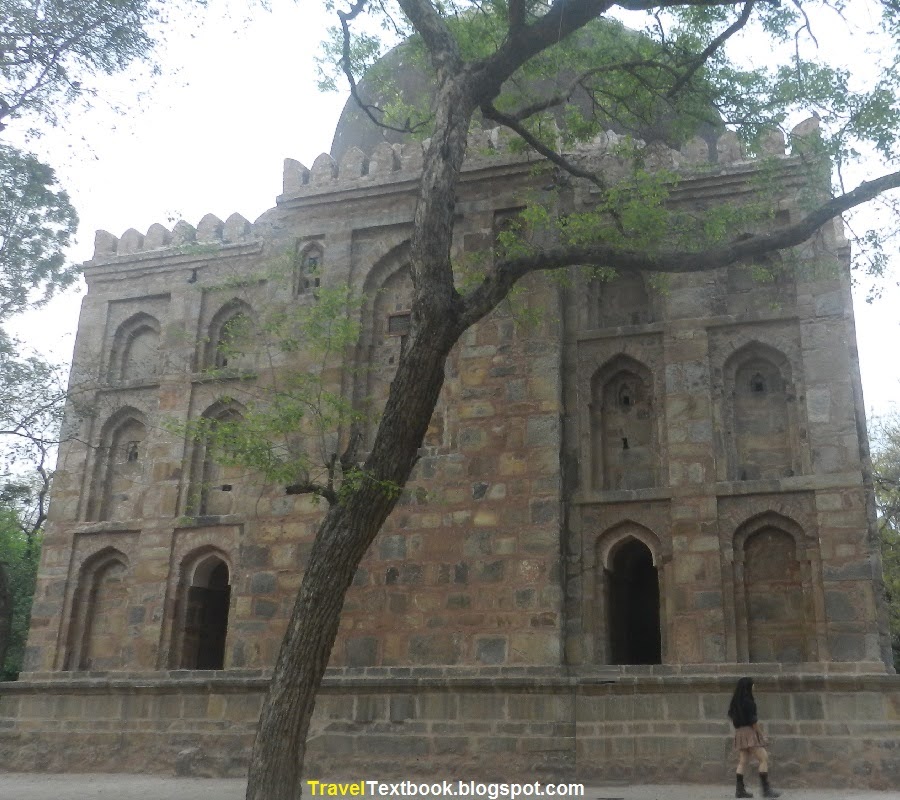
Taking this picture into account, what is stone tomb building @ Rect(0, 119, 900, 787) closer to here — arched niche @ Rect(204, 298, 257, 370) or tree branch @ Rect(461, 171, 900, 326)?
arched niche @ Rect(204, 298, 257, 370)

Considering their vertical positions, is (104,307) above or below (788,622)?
above

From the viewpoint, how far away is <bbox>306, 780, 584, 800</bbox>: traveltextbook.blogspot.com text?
404 inches

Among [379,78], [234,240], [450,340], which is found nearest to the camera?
[450,340]

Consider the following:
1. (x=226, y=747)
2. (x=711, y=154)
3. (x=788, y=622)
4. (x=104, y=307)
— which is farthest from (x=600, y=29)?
(x=226, y=747)

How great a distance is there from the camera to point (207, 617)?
1401 centimetres

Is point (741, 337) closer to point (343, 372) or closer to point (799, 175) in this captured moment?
point (799, 175)

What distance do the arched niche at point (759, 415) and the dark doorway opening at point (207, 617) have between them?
7.06m

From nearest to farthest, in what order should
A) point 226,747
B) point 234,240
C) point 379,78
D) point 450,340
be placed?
point 450,340
point 226,747
point 379,78
point 234,240

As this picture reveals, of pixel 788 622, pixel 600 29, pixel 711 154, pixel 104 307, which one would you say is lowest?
pixel 788 622

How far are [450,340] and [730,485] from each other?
4604mm

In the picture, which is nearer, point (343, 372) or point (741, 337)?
point (741, 337)

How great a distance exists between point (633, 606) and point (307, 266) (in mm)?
6601

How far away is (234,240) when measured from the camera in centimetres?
1524

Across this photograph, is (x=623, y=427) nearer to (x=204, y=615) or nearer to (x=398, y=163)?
(x=398, y=163)
